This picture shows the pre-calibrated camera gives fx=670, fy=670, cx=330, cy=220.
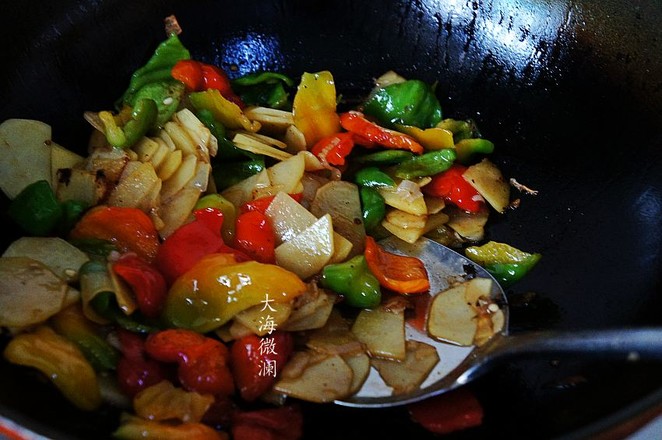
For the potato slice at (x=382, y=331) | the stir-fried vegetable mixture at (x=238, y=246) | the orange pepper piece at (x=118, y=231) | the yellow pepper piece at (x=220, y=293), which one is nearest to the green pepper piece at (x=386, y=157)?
the stir-fried vegetable mixture at (x=238, y=246)

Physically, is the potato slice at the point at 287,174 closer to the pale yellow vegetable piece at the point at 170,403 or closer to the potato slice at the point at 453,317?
the potato slice at the point at 453,317

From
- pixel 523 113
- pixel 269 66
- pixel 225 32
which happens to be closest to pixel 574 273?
pixel 523 113

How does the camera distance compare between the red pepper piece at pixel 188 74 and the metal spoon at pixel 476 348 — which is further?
the red pepper piece at pixel 188 74

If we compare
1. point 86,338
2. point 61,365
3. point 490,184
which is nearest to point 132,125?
point 86,338

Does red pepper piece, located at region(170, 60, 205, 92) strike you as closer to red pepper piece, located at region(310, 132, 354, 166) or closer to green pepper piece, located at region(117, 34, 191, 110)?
green pepper piece, located at region(117, 34, 191, 110)

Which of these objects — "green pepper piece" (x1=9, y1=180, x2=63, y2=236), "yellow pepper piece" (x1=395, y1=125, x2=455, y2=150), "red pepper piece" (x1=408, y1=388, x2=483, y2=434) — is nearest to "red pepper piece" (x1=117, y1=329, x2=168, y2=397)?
"green pepper piece" (x1=9, y1=180, x2=63, y2=236)

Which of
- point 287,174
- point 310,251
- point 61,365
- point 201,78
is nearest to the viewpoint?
point 61,365

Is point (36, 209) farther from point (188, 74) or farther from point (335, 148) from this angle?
point (335, 148)
